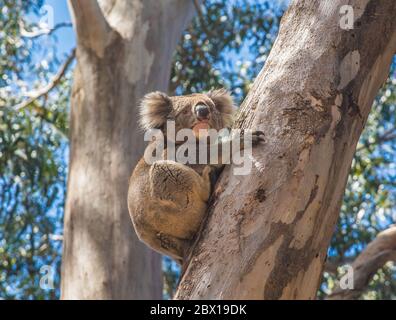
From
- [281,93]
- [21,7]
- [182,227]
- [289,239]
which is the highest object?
[21,7]

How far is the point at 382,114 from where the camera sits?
27.7 ft

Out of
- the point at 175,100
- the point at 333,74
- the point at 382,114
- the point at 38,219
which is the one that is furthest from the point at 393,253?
the point at 38,219

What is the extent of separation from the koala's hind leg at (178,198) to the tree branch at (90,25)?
2874 mm

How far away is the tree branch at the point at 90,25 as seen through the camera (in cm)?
566

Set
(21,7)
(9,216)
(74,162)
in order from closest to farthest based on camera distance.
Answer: (74,162)
(9,216)
(21,7)

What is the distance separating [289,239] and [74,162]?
3.87m

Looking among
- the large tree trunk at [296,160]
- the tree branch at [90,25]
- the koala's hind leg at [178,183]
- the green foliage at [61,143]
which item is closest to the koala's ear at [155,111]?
the koala's hind leg at [178,183]

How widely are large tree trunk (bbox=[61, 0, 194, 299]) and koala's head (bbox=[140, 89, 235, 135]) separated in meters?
2.04

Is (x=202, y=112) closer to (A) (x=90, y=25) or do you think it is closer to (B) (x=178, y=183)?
(B) (x=178, y=183)

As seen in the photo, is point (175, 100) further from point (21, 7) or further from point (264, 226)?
point (21, 7)

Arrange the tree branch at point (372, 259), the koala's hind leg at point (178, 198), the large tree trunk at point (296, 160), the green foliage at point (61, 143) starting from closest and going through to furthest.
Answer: the large tree trunk at point (296, 160) < the koala's hind leg at point (178, 198) < the tree branch at point (372, 259) < the green foliage at point (61, 143)

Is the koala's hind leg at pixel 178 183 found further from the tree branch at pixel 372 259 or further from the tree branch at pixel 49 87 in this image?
the tree branch at pixel 49 87

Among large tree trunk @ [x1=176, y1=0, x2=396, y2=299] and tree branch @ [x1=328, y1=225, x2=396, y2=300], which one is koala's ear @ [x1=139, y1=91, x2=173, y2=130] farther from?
tree branch @ [x1=328, y1=225, x2=396, y2=300]

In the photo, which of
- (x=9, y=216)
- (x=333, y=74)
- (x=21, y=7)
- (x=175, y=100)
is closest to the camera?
(x=333, y=74)
